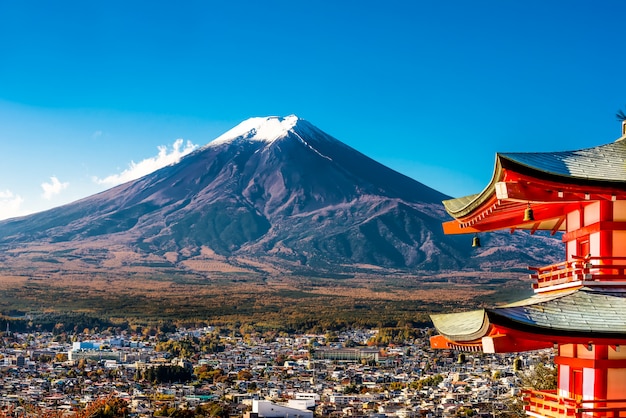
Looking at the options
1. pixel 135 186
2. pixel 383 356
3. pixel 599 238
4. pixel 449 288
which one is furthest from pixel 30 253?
pixel 599 238

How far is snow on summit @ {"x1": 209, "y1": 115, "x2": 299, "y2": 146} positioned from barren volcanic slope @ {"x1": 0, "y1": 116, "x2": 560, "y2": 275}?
0.31 metres

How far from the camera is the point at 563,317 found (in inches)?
254

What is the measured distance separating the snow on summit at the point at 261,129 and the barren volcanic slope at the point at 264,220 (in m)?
0.31

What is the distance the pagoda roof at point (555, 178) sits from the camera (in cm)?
652

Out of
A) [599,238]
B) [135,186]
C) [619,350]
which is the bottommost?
[619,350]

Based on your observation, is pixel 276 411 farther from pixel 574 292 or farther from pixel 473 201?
pixel 574 292

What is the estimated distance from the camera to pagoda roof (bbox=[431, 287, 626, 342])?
20.3ft

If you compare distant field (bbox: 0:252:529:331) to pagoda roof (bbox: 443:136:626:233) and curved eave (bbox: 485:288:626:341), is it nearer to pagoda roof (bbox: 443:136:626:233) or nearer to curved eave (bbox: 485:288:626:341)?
pagoda roof (bbox: 443:136:626:233)

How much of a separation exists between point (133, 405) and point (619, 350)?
3111 centimetres

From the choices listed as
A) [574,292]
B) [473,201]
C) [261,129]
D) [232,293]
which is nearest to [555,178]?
[574,292]

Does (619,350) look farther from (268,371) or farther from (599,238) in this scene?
(268,371)

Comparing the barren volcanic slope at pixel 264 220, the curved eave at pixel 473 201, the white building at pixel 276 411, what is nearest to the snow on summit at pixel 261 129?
the barren volcanic slope at pixel 264 220

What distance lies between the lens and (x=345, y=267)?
9488cm

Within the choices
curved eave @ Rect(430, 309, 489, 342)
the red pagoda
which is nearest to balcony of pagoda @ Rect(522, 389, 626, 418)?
the red pagoda
